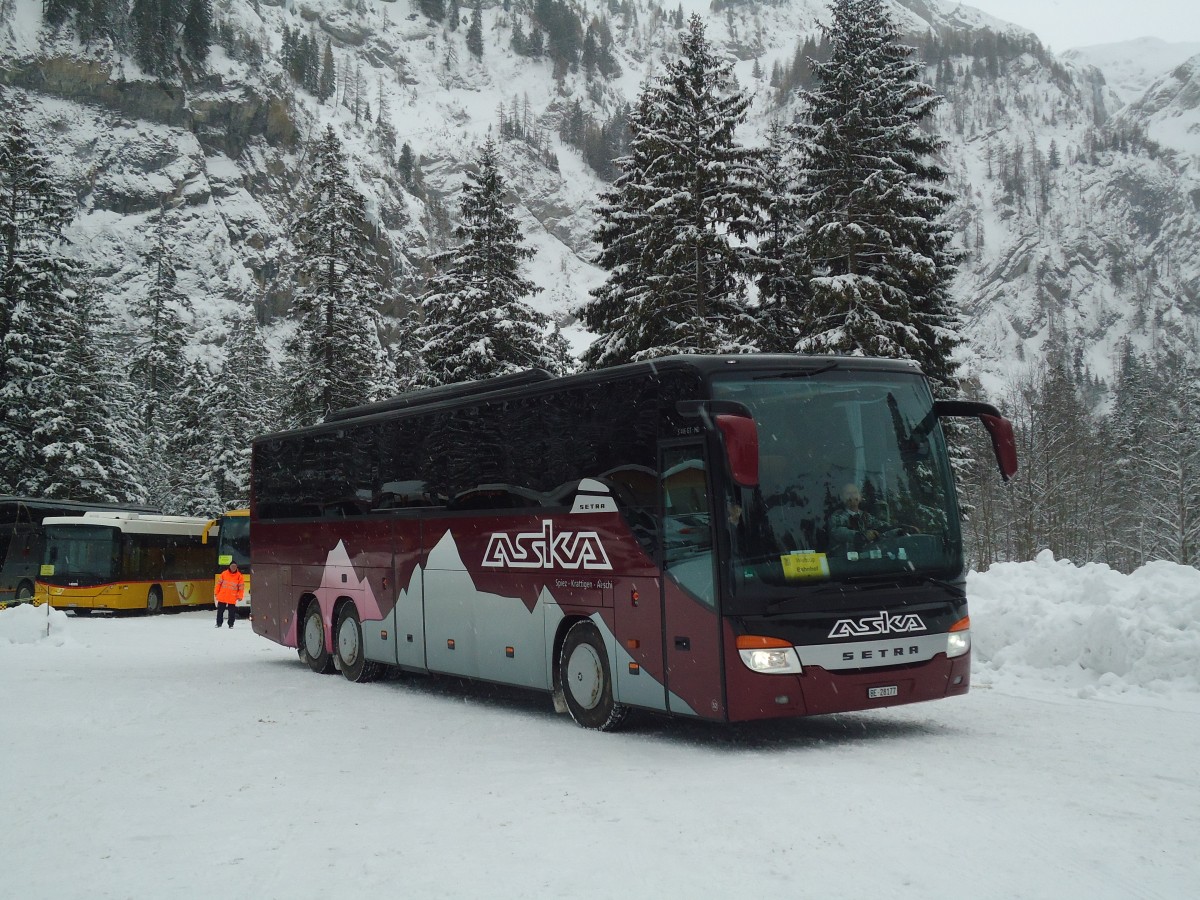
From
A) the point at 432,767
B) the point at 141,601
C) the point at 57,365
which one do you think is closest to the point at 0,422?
the point at 57,365

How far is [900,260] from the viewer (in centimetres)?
3016

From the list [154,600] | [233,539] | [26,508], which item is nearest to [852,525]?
[154,600]

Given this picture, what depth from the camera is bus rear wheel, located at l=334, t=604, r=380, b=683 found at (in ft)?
50.5

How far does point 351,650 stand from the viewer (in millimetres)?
15688

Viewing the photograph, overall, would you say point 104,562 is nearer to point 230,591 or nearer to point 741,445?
point 230,591

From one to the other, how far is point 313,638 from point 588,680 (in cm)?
746

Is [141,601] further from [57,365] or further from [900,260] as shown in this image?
[900,260]

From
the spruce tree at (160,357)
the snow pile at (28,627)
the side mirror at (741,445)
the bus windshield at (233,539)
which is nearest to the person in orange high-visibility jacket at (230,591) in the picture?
the snow pile at (28,627)

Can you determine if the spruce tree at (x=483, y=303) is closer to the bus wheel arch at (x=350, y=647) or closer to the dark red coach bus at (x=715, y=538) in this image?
the bus wheel arch at (x=350, y=647)

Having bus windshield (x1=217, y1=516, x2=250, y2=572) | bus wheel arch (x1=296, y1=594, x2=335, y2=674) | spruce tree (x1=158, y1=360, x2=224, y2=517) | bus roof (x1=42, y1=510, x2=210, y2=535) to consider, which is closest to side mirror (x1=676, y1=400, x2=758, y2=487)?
bus wheel arch (x1=296, y1=594, x2=335, y2=674)

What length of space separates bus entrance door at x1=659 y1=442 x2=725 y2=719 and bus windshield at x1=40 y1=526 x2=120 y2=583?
3015 centimetres

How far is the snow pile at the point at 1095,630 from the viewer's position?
11.3m

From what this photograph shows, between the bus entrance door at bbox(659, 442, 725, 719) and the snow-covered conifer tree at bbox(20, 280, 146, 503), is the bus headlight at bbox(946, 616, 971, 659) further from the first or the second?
the snow-covered conifer tree at bbox(20, 280, 146, 503)

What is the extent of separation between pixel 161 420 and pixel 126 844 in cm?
7535
